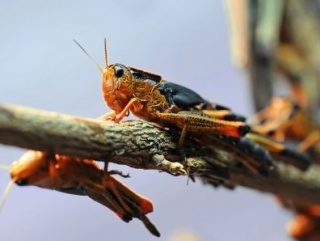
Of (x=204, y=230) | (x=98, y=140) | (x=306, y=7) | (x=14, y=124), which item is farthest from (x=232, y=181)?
(x=306, y=7)

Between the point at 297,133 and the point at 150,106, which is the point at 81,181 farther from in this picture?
the point at 297,133

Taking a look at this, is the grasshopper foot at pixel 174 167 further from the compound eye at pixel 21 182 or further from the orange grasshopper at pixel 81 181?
the compound eye at pixel 21 182

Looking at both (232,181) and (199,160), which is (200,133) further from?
(232,181)

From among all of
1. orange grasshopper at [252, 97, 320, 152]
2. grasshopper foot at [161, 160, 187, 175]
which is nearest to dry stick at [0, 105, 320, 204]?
grasshopper foot at [161, 160, 187, 175]

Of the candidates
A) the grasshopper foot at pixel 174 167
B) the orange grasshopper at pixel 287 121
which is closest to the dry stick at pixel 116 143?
the grasshopper foot at pixel 174 167

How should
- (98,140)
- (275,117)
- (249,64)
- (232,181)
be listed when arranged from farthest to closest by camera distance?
(249,64)
(275,117)
(232,181)
(98,140)
